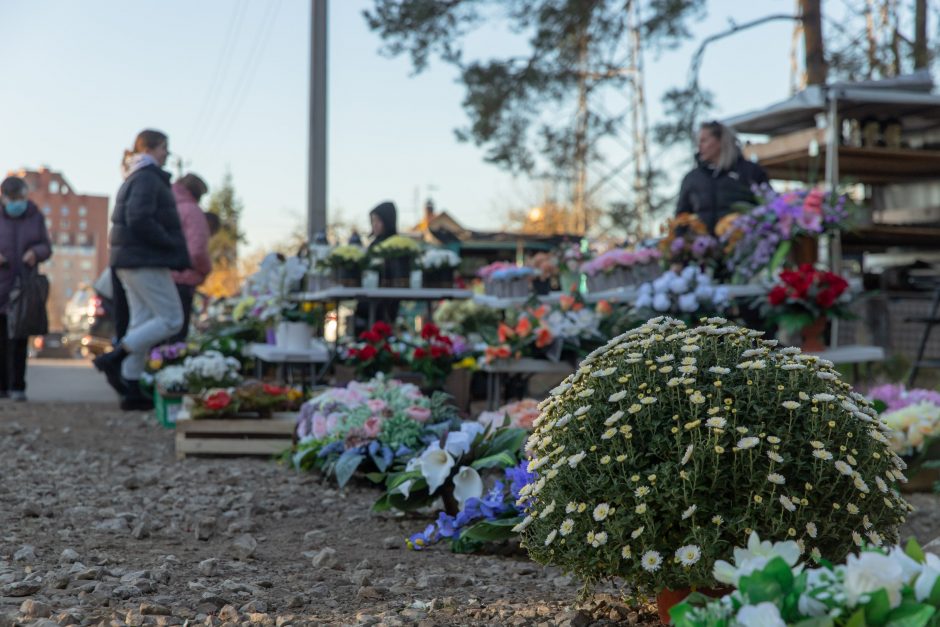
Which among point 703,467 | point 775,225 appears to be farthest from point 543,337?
point 703,467

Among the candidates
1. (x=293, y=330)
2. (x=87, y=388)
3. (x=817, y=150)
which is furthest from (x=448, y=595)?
(x=87, y=388)

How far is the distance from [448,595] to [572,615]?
0.46 m

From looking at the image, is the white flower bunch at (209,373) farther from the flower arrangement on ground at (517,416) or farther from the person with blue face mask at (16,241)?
the flower arrangement on ground at (517,416)

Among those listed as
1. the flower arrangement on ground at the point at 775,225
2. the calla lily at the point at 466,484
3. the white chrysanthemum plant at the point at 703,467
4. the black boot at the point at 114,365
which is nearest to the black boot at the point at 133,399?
the black boot at the point at 114,365

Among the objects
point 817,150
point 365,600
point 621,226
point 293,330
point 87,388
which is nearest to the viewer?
point 365,600

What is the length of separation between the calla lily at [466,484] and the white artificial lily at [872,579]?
2399mm

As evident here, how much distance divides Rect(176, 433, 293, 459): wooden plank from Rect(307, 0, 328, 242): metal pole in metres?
4.09

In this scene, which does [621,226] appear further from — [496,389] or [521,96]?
[496,389]

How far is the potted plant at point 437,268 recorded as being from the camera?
871cm

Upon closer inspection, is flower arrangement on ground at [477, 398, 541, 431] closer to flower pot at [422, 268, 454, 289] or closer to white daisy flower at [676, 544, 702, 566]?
white daisy flower at [676, 544, 702, 566]

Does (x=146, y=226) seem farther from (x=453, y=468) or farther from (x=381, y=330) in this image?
(x=453, y=468)

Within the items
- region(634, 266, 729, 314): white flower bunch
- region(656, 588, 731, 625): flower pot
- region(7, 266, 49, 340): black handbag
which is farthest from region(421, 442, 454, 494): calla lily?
region(7, 266, 49, 340): black handbag

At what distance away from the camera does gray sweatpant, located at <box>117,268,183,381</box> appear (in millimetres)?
8281

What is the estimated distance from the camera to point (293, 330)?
845cm
